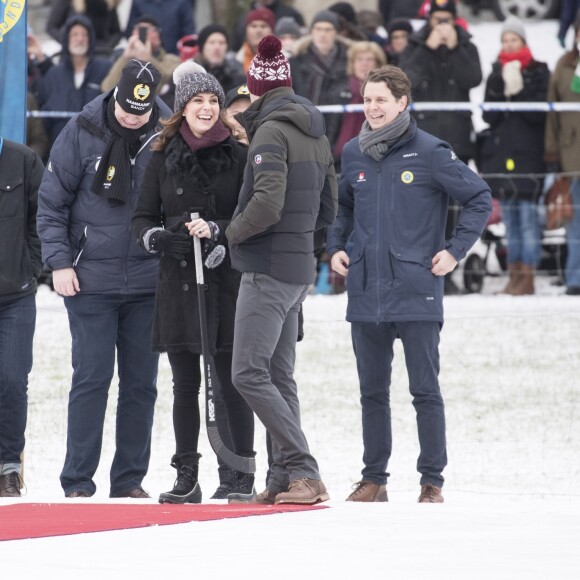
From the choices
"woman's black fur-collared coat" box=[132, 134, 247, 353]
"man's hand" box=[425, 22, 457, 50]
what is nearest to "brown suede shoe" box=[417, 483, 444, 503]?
"woman's black fur-collared coat" box=[132, 134, 247, 353]

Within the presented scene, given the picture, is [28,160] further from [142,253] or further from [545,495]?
[545,495]

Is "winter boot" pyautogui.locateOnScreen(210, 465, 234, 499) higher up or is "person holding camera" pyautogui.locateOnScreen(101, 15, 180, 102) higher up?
"person holding camera" pyautogui.locateOnScreen(101, 15, 180, 102)

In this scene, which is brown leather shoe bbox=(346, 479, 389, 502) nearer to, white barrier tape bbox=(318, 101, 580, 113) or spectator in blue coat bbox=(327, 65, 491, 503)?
spectator in blue coat bbox=(327, 65, 491, 503)

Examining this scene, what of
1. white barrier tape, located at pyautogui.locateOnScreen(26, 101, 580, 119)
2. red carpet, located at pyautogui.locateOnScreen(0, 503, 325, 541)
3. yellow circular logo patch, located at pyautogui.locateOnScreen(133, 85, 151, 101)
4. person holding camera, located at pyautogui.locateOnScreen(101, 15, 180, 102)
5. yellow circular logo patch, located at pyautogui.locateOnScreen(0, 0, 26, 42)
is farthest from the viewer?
person holding camera, located at pyautogui.locateOnScreen(101, 15, 180, 102)

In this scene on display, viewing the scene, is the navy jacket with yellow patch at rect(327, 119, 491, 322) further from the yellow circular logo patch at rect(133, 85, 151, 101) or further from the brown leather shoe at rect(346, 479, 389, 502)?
the yellow circular logo patch at rect(133, 85, 151, 101)

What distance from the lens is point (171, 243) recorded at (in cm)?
757

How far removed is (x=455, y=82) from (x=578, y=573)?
8079 mm

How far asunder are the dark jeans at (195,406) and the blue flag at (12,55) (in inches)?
68.2

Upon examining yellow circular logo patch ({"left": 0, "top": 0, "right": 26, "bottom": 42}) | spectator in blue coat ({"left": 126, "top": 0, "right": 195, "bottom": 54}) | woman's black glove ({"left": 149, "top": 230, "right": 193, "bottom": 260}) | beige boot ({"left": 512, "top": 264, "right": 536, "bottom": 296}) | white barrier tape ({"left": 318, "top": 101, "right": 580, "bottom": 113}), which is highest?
spectator in blue coat ({"left": 126, "top": 0, "right": 195, "bottom": 54})

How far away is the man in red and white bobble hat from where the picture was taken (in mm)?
7230

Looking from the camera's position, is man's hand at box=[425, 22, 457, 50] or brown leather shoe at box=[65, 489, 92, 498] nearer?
brown leather shoe at box=[65, 489, 92, 498]

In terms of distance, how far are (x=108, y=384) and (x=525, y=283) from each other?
5.98 m

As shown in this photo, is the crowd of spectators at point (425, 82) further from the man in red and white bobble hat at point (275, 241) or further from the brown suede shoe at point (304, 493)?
the brown suede shoe at point (304, 493)

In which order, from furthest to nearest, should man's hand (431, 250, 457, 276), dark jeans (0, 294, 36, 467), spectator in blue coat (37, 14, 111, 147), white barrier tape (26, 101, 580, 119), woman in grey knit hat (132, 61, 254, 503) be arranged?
spectator in blue coat (37, 14, 111, 147), white barrier tape (26, 101, 580, 119), dark jeans (0, 294, 36, 467), man's hand (431, 250, 457, 276), woman in grey knit hat (132, 61, 254, 503)
